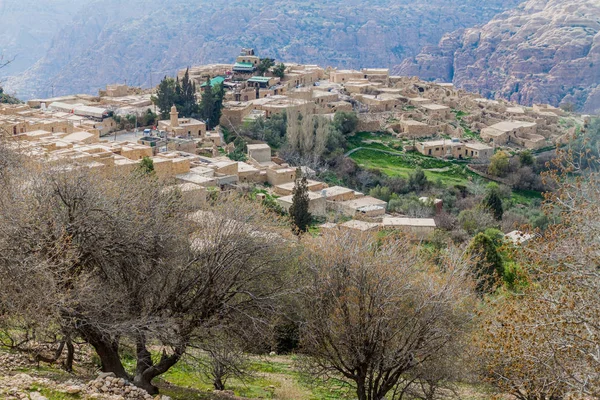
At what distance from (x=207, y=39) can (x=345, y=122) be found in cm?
12392

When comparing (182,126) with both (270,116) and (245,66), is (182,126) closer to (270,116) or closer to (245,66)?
(270,116)

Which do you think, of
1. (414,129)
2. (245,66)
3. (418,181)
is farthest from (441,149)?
(245,66)

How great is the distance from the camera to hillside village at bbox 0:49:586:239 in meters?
32.2

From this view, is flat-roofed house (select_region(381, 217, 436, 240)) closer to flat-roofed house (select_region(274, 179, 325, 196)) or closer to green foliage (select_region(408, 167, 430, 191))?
flat-roofed house (select_region(274, 179, 325, 196))

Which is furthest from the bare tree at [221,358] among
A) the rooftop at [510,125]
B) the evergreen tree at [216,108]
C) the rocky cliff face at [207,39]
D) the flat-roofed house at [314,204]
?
the rocky cliff face at [207,39]

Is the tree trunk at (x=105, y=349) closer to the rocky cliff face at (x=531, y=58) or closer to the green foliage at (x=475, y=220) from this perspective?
the green foliage at (x=475, y=220)

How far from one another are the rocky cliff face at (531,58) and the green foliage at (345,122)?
2549 inches

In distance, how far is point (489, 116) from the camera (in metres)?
57.2

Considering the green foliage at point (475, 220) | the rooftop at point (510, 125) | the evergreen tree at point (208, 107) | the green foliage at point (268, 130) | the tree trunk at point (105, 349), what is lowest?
the green foliage at point (475, 220)

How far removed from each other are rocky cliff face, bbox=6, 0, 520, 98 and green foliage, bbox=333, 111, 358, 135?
8862 centimetres

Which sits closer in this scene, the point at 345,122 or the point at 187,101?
the point at 187,101

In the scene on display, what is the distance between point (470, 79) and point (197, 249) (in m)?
138

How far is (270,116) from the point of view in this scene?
165 ft

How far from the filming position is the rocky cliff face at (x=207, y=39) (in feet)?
479
